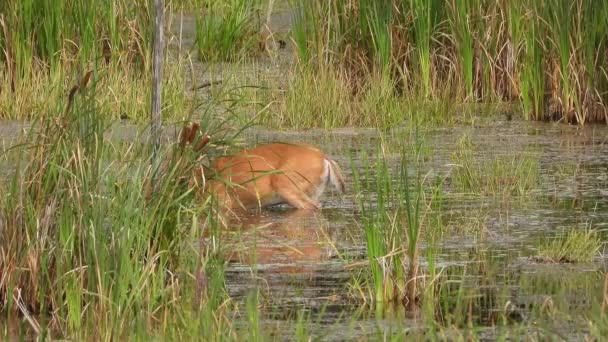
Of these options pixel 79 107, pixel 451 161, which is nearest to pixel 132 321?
pixel 79 107

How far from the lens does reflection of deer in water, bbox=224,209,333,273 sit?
252 inches

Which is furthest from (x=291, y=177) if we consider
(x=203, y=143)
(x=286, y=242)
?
(x=203, y=143)

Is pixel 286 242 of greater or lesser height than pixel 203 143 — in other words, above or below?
below

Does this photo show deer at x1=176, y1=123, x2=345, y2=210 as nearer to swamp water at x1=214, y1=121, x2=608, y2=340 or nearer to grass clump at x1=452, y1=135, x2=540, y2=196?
swamp water at x1=214, y1=121, x2=608, y2=340

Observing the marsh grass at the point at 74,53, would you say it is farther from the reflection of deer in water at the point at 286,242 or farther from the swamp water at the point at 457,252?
the reflection of deer in water at the point at 286,242

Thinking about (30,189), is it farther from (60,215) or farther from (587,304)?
(587,304)

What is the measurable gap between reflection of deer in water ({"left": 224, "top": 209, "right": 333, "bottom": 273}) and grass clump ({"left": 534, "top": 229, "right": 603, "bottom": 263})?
944mm

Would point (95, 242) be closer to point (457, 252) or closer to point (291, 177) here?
point (457, 252)

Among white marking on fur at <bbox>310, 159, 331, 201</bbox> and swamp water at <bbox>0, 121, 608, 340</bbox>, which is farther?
white marking on fur at <bbox>310, 159, 331, 201</bbox>

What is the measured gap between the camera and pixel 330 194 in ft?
28.0

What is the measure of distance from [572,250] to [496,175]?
6.57ft

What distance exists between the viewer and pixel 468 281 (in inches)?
239

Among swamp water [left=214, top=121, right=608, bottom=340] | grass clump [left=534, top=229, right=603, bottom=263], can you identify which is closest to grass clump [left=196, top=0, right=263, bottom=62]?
swamp water [left=214, top=121, right=608, bottom=340]

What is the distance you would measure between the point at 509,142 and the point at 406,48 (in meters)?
1.88
